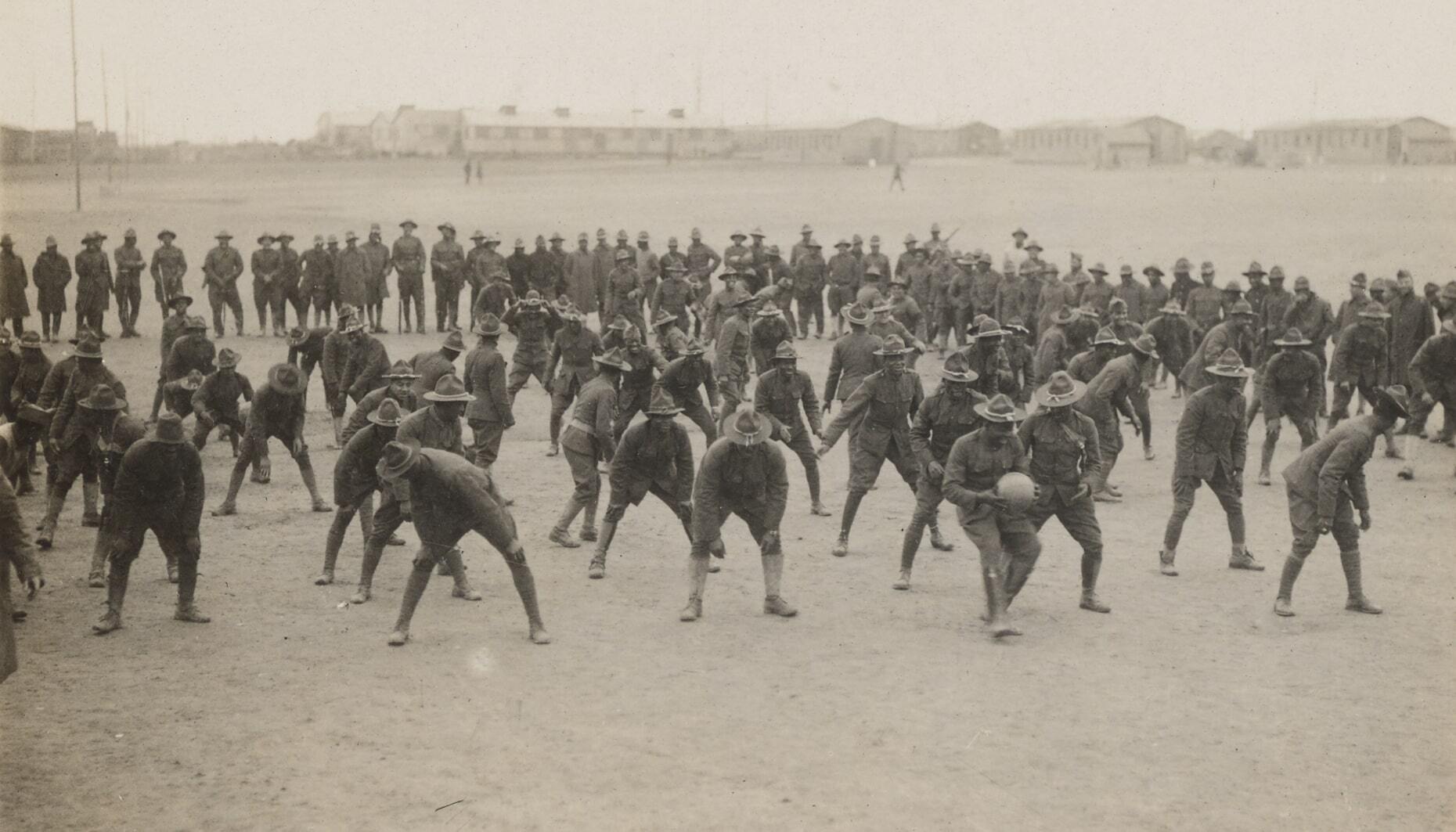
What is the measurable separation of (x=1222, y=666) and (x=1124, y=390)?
4.51m

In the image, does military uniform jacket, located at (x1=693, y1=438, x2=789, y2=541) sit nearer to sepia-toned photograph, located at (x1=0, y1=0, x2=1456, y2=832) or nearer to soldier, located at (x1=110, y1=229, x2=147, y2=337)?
sepia-toned photograph, located at (x1=0, y1=0, x2=1456, y2=832)

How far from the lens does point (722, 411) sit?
14250 millimetres

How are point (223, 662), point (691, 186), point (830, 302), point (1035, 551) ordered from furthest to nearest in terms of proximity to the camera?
point (691, 186), point (830, 302), point (1035, 551), point (223, 662)

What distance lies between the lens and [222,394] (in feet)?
41.4

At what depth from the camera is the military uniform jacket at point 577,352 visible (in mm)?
14203

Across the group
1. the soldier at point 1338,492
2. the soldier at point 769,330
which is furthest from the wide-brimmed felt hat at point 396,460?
the soldier at point 1338,492

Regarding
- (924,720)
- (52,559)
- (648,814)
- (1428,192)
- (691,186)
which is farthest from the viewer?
(691,186)

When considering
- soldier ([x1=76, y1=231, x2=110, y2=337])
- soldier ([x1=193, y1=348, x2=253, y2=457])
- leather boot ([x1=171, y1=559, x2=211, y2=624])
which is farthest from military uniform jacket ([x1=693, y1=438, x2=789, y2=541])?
soldier ([x1=76, y1=231, x2=110, y2=337])

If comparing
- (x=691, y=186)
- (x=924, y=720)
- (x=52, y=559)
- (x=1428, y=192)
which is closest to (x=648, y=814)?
(x=924, y=720)

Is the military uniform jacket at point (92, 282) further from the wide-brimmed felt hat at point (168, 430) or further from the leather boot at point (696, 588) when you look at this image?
the leather boot at point (696, 588)

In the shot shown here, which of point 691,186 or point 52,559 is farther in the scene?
point 691,186

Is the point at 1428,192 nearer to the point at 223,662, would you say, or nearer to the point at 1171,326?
the point at 1171,326

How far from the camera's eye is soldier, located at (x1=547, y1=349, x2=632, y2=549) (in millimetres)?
11617

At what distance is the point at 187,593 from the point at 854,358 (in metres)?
6.42
